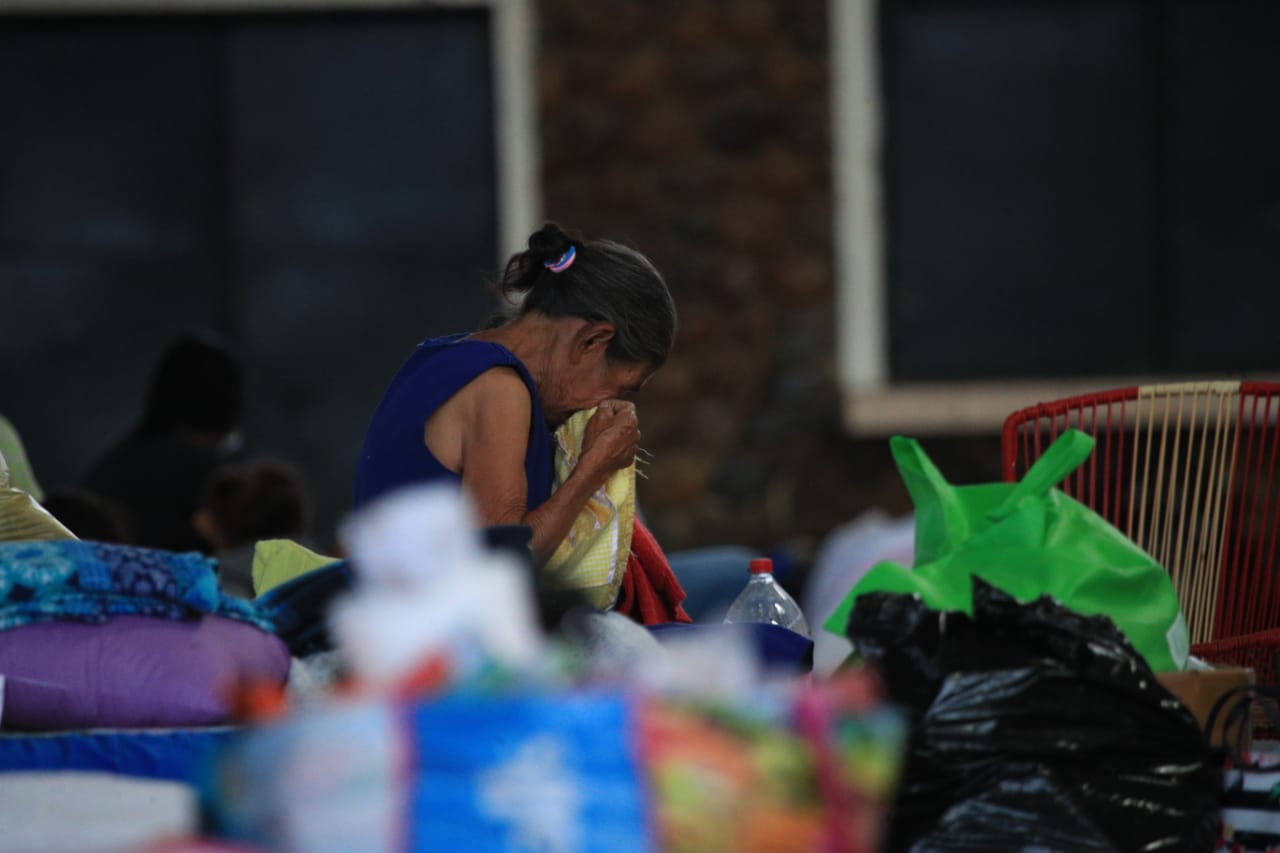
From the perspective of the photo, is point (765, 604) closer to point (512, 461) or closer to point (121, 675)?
point (512, 461)

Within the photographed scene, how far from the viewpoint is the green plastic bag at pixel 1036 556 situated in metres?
2.33

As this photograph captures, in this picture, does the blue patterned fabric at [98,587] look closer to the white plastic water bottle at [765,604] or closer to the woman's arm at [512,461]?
the woman's arm at [512,461]

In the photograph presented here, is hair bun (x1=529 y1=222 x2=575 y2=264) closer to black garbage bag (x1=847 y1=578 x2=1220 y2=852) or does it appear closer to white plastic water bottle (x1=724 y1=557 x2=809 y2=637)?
white plastic water bottle (x1=724 y1=557 x2=809 y2=637)

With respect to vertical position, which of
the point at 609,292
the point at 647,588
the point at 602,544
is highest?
the point at 609,292

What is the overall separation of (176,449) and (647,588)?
7.56 ft

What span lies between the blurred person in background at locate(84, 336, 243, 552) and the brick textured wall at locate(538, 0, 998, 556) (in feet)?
4.80

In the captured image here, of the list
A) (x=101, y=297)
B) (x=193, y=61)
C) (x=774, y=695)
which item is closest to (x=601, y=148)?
(x=193, y=61)

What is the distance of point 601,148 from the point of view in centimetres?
596

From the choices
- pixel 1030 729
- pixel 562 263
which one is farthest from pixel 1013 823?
pixel 562 263

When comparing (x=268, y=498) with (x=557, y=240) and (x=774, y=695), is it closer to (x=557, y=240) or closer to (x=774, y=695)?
(x=557, y=240)

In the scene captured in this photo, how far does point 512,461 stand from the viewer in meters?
2.84

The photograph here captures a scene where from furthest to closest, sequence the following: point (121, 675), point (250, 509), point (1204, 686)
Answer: point (250, 509) → point (1204, 686) → point (121, 675)

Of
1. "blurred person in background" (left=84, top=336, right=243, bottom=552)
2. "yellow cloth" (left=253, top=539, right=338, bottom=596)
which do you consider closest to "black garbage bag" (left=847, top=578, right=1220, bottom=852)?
"yellow cloth" (left=253, top=539, right=338, bottom=596)

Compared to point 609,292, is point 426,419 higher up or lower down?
lower down
